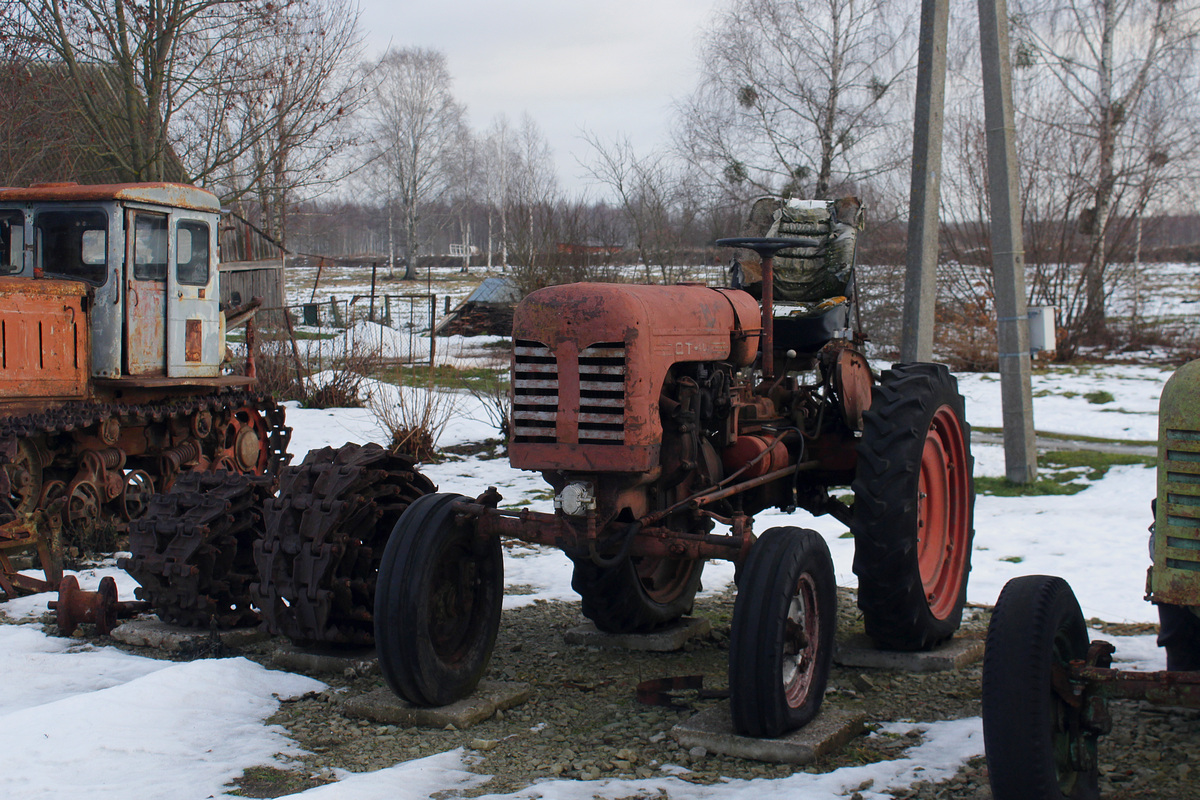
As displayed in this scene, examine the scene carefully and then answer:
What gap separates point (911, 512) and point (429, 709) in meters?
2.19

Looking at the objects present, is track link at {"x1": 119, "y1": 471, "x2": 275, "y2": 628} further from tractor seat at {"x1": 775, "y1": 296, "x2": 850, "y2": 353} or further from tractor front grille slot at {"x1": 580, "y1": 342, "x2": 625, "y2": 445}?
tractor seat at {"x1": 775, "y1": 296, "x2": 850, "y2": 353}

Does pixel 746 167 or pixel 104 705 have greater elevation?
pixel 746 167

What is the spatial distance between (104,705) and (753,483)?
271cm

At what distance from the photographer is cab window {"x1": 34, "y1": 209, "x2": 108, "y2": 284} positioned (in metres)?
8.07

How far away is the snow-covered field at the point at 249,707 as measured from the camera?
3.51m

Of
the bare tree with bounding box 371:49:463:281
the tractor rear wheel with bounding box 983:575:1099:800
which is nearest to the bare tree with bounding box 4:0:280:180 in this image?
the tractor rear wheel with bounding box 983:575:1099:800

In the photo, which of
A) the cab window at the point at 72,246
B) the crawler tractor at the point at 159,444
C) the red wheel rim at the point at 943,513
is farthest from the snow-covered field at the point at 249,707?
the cab window at the point at 72,246

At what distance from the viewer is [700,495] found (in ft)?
14.3

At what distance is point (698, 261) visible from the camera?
1970 cm

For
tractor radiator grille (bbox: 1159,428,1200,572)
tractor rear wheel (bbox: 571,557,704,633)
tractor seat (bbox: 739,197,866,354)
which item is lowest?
tractor rear wheel (bbox: 571,557,704,633)

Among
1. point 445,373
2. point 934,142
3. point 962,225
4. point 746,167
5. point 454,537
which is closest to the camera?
point 454,537

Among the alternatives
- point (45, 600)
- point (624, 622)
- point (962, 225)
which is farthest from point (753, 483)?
point (962, 225)

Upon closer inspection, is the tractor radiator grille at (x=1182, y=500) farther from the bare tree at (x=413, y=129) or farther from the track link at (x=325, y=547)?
the bare tree at (x=413, y=129)

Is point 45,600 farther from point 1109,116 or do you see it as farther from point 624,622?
point 1109,116
